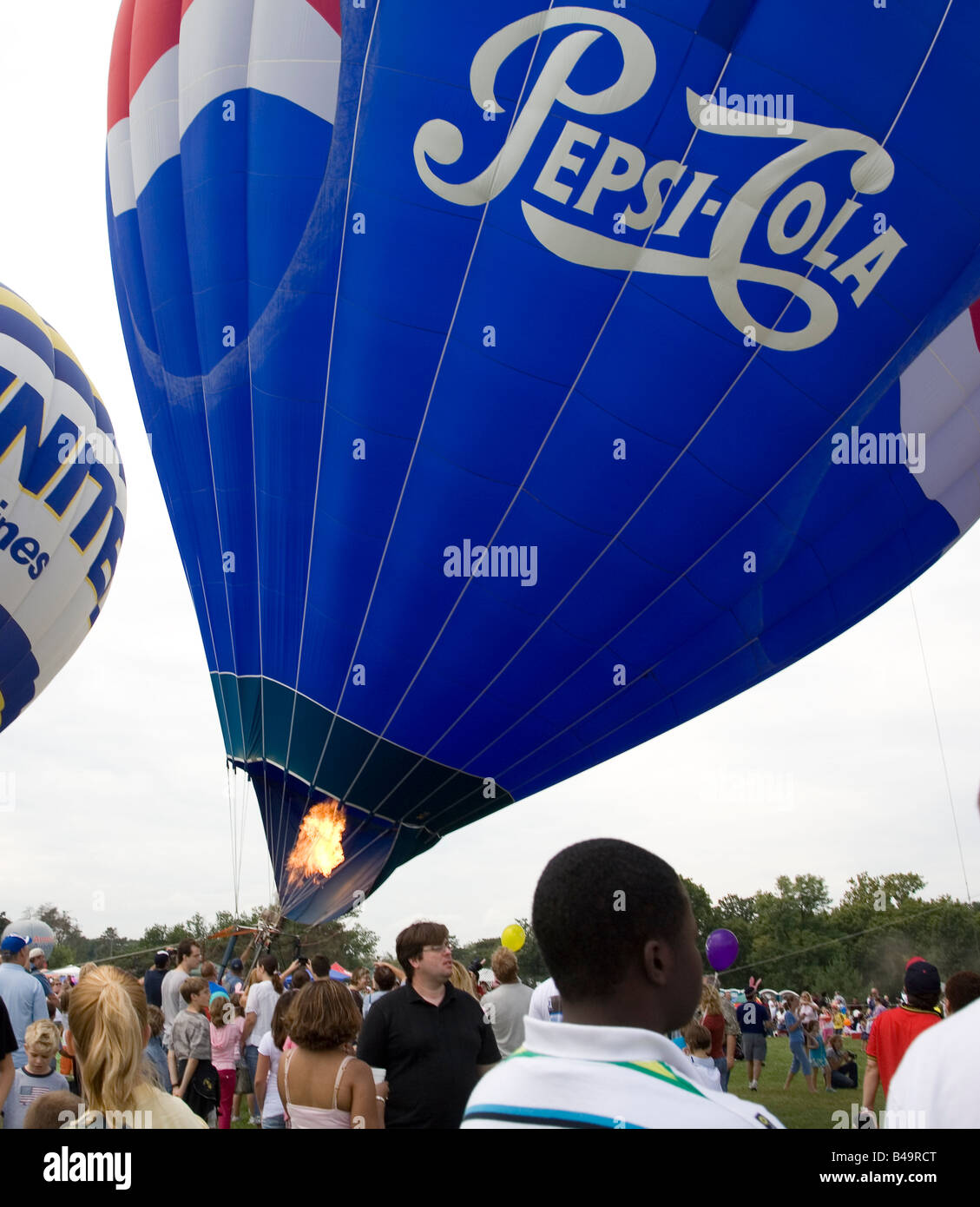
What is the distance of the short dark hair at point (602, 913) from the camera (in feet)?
4.98

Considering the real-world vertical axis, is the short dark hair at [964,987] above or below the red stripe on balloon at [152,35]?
below

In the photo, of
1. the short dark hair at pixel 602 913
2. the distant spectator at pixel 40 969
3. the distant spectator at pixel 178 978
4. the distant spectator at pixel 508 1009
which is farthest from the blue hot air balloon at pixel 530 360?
the short dark hair at pixel 602 913

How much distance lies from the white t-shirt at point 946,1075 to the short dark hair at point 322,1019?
2.35 metres

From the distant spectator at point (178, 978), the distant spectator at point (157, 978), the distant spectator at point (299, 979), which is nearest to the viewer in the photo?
the distant spectator at point (299, 979)

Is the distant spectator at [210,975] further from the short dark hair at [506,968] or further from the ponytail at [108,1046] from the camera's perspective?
the ponytail at [108,1046]

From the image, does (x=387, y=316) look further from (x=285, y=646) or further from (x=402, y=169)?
(x=285, y=646)

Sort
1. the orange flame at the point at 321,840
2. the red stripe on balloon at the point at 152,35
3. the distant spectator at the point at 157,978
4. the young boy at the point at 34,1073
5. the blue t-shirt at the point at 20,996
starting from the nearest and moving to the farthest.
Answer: the young boy at the point at 34,1073, the blue t-shirt at the point at 20,996, the orange flame at the point at 321,840, the distant spectator at the point at 157,978, the red stripe on balloon at the point at 152,35

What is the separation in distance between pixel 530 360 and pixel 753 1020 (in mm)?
7193

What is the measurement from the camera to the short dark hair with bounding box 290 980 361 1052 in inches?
140

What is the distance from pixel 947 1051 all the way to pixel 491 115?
643 centimetres

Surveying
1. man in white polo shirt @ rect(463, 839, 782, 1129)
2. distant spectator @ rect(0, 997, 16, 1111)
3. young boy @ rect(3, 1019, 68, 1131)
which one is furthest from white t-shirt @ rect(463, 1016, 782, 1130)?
young boy @ rect(3, 1019, 68, 1131)

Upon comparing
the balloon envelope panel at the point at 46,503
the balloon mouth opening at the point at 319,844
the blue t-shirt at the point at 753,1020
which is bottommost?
the blue t-shirt at the point at 753,1020

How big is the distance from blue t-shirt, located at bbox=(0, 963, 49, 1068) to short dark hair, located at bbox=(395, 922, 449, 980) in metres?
2.52
